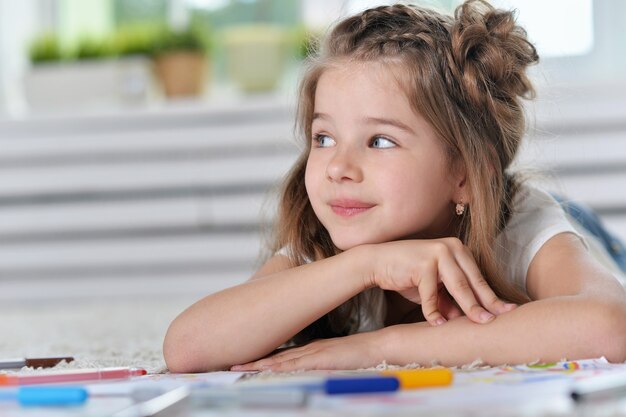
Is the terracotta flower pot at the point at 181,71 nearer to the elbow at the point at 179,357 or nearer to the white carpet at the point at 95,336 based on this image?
the white carpet at the point at 95,336

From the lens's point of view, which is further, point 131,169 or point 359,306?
point 131,169

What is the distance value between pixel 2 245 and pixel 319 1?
1.21 metres

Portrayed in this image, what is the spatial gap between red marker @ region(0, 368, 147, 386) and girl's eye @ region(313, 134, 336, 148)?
1.23 feet

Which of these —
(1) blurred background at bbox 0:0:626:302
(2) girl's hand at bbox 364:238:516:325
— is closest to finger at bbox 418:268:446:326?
(2) girl's hand at bbox 364:238:516:325

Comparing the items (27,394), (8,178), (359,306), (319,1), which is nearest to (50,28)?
(8,178)

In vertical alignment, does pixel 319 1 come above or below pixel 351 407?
above

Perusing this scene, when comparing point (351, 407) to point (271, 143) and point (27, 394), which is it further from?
point (271, 143)

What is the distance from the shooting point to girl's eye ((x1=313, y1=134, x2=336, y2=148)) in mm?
1085

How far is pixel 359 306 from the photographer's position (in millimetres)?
1171

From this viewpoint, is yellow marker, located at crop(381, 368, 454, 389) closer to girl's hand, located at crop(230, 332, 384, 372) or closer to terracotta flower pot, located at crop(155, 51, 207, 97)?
girl's hand, located at crop(230, 332, 384, 372)

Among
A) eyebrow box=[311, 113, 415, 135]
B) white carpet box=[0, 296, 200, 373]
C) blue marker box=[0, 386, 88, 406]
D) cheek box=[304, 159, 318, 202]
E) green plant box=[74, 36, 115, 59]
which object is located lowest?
white carpet box=[0, 296, 200, 373]

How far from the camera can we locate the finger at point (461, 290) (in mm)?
894

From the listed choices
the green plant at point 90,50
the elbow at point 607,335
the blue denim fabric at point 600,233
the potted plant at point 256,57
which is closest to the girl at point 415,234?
the elbow at point 607,335

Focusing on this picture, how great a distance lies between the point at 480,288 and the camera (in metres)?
0.92
